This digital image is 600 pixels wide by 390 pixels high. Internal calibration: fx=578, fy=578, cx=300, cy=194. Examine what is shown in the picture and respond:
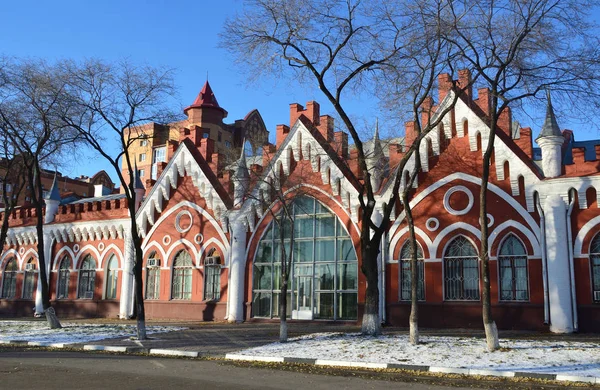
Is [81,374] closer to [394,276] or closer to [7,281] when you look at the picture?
[394,276]

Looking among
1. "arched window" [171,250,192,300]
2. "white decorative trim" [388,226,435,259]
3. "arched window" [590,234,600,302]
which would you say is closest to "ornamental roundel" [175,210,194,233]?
"arched window" [171,250,192,300]

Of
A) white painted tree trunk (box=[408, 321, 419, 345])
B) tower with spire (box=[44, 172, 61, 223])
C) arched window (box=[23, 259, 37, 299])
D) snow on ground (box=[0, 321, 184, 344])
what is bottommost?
snow on ground (box=[0, 321, 184, 344])

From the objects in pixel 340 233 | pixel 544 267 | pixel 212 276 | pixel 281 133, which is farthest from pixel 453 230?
pixel 212 276

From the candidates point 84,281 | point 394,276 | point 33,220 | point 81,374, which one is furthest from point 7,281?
point 81,374

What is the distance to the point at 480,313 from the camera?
2217 centimetres

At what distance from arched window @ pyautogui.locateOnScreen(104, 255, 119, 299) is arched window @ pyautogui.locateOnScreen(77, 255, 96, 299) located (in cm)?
116

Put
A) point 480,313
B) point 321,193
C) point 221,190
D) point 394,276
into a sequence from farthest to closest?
point 221,190 < point 321,193 < point 394,276 < point 480,313

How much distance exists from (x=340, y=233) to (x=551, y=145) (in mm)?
9482

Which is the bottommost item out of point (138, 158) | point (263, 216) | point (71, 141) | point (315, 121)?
point (263, 216)

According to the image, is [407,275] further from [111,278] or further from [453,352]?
[111,278]

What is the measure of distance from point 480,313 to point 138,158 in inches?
2365

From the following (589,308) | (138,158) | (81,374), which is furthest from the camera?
(138,158)

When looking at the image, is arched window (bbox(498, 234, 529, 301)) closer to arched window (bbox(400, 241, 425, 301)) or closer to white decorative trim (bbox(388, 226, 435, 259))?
white decorative trim (bbox(388, 226, 435, 259))

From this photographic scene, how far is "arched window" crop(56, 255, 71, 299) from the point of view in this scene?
35.4 meters
